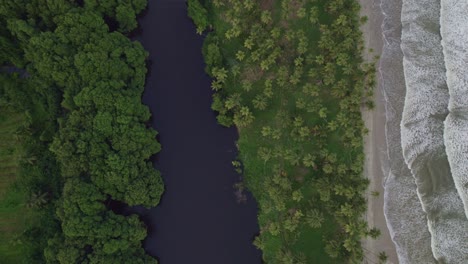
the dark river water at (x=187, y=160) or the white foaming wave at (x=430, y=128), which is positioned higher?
the white foaming wave at (x=430, y=128)

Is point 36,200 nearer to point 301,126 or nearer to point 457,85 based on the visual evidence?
point 301,126

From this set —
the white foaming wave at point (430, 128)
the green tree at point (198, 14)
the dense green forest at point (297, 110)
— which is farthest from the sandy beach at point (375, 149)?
the green tree at point (198, 14)

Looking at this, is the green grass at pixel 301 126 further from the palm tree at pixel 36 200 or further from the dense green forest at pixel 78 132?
the palm tree at pixel 36 200

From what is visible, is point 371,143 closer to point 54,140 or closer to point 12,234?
point 54,140

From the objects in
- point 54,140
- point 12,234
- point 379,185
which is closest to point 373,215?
point 379,185

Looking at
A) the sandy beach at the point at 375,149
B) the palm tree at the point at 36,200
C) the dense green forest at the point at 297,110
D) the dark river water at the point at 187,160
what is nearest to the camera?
the palm tree at the point at 36,200

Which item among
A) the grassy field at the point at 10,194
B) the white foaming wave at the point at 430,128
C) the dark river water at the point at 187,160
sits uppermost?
the white foaming wave at the point at 430,128

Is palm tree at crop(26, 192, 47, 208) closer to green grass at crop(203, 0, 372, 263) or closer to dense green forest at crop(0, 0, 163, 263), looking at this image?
dense green forest at crop(0, 0, 163, 263)
